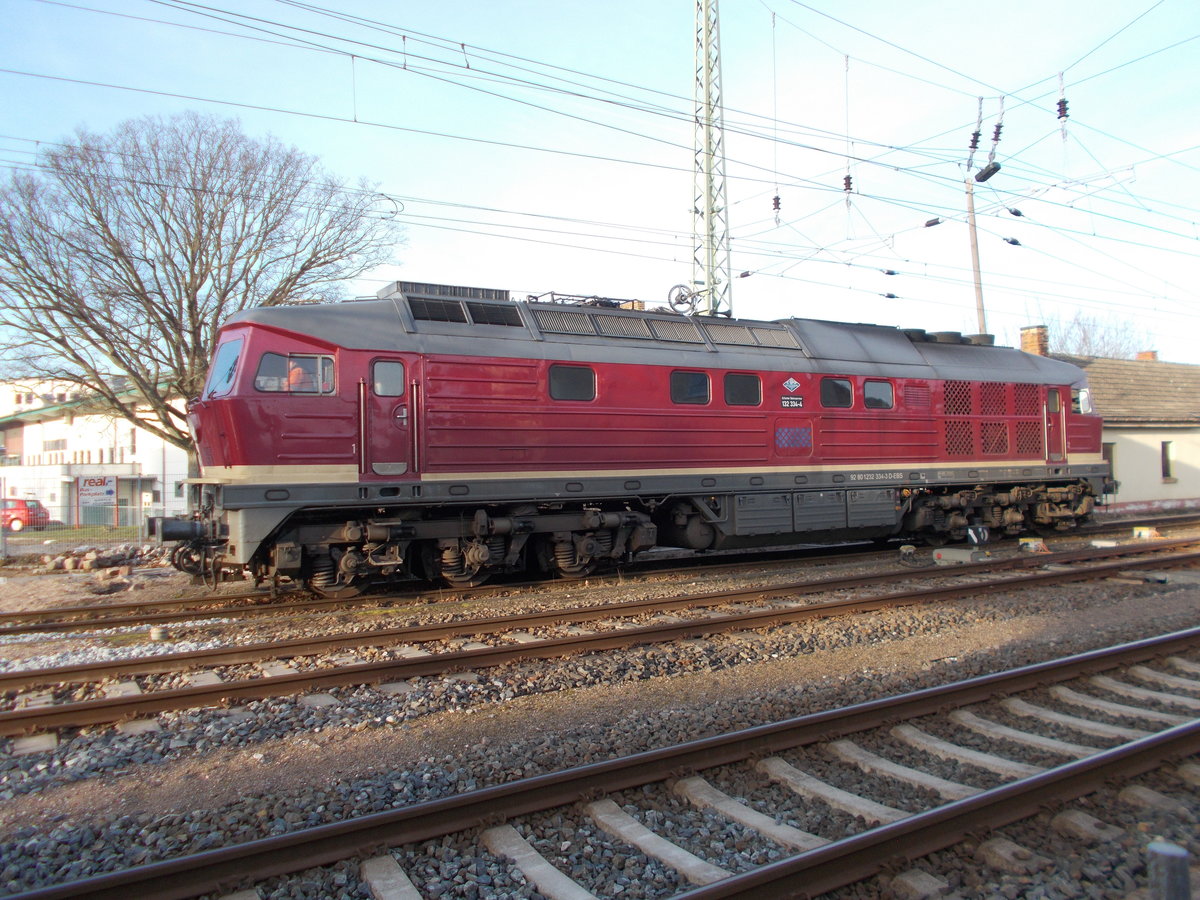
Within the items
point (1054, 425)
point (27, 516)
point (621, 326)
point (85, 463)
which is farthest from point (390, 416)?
point (85, 463)

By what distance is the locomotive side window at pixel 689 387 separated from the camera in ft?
40.4

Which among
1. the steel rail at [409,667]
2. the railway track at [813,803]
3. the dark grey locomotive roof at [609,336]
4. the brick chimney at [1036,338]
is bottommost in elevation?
the railway track at [813,803]

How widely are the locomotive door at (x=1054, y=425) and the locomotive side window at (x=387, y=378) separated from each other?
44.6 ft

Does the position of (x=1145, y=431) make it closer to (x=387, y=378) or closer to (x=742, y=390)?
(x=742, y=390)

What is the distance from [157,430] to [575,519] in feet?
56.4

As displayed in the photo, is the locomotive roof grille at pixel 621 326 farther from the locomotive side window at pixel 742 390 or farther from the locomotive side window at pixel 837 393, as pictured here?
the locomotive side window at pixel 837 393

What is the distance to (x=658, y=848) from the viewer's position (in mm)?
4258

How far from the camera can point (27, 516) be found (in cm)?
2314

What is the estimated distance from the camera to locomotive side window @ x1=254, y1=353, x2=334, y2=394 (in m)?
9.79

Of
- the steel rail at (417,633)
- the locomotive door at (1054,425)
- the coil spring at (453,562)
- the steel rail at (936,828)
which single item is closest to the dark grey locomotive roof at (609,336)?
the locomotive door at (1054,425)

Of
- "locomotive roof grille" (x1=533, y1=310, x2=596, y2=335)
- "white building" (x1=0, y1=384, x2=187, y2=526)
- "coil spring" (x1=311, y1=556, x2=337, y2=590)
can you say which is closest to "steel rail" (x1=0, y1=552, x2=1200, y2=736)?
"coil spring" (x1=311, y1=556, x2=337, y2=590)

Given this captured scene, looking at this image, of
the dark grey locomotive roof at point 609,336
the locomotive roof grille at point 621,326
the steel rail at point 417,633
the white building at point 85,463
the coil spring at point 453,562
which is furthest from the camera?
the white building at point 85,463

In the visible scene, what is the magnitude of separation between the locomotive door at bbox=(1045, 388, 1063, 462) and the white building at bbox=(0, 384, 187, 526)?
16.8 meters

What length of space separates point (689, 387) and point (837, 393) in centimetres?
318
